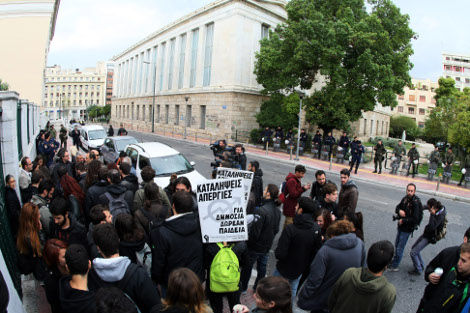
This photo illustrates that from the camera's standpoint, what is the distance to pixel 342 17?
2252 centimetres

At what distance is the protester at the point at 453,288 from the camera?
3176 millimetres

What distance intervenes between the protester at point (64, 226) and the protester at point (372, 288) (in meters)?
3.12

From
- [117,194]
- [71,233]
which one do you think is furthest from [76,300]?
[117,194]

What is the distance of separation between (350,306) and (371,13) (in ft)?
77.5

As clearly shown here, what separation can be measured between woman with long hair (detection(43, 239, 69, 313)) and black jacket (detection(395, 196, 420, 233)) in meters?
5.60

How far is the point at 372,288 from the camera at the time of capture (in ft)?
9.82

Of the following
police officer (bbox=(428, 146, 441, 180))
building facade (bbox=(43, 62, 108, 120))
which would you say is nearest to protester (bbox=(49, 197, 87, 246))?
police officer (bbox=(428, 146, 441, 180))

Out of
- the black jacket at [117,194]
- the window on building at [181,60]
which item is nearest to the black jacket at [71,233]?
the black jacket at [117,194]

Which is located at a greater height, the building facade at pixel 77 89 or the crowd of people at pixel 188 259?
the building facade at pixel 77 89

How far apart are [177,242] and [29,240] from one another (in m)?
2.01

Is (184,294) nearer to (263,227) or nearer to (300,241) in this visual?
(300,241)

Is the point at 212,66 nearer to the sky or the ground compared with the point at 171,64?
Result: nearer to the ground

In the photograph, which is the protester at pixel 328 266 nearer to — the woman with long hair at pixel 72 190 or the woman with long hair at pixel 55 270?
the woman with long hair at pixel 55 270

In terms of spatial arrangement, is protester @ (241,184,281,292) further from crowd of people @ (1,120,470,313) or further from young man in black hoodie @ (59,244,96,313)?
young man in black hoodie @ (59,244,96,313)
